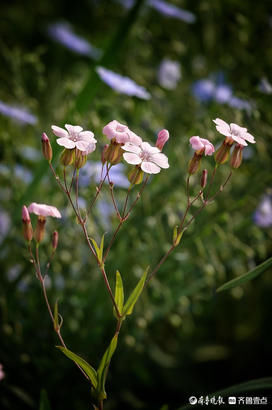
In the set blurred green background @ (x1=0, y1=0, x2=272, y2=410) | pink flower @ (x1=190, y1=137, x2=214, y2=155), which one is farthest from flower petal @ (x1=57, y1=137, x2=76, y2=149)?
blurred green background @ (x1=0, y1=0, x2=272, y2=410)

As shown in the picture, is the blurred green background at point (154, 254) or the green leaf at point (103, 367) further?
the blurred green background at point (154, 254)

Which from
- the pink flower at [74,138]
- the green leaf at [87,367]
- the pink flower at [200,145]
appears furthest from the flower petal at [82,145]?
the green leaf at [87,367]

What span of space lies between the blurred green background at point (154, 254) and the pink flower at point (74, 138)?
216mm

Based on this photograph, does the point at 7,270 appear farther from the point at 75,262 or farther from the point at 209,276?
the point at 209,276

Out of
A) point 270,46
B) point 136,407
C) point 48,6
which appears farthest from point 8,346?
point 48,6

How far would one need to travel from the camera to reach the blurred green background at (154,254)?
2.33ft

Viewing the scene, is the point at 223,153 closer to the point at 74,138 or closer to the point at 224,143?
the point at 224,143

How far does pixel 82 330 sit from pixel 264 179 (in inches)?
17.9

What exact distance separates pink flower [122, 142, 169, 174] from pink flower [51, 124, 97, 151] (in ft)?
0.12

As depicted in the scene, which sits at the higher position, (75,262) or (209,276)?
(209,276)

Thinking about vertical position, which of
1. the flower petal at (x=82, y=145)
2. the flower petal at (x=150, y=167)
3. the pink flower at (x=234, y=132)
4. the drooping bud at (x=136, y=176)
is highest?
the pink flower at (x=234, y=132)

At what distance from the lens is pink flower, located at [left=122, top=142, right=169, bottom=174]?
1.20 feet

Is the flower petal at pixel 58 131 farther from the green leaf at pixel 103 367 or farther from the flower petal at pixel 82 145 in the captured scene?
the green leaf at pixel 103 367

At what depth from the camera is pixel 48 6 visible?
189 cm
